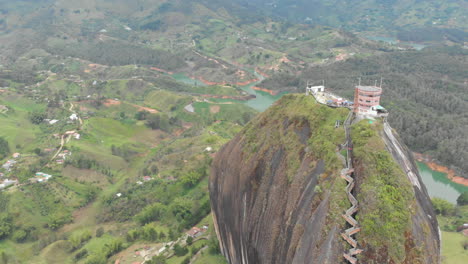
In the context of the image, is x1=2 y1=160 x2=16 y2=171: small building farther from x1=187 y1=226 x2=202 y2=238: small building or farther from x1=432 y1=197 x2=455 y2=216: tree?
x1=432 y1=197 x2=455 y2=216: tree

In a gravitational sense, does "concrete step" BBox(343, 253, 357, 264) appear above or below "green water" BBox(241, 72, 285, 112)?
above

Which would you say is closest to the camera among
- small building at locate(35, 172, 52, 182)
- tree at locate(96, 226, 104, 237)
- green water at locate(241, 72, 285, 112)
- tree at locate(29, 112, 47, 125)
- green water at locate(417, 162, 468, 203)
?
tree at locate(96, 226, 104, 237)

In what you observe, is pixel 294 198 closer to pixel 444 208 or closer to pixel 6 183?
Result: pixel 444 208

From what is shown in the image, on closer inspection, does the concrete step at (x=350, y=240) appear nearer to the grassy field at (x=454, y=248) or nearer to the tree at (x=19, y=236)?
the grassy field at (x=454, y=248)

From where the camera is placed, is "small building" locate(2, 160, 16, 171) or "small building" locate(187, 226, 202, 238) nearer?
"small building" locate(187, 226, 202, 238)

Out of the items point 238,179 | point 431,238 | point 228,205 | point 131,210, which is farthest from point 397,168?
point 131,210

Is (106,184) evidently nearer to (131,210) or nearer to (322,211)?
(131,210)

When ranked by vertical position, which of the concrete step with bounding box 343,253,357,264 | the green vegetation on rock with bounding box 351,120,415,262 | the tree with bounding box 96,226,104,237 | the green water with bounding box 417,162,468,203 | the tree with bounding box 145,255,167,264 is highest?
the green vegetation on rock with bounding box 351,120,415,262

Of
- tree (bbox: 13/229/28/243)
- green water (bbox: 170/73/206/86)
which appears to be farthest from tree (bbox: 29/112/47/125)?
green water (bbox: 170/73/206/86)
